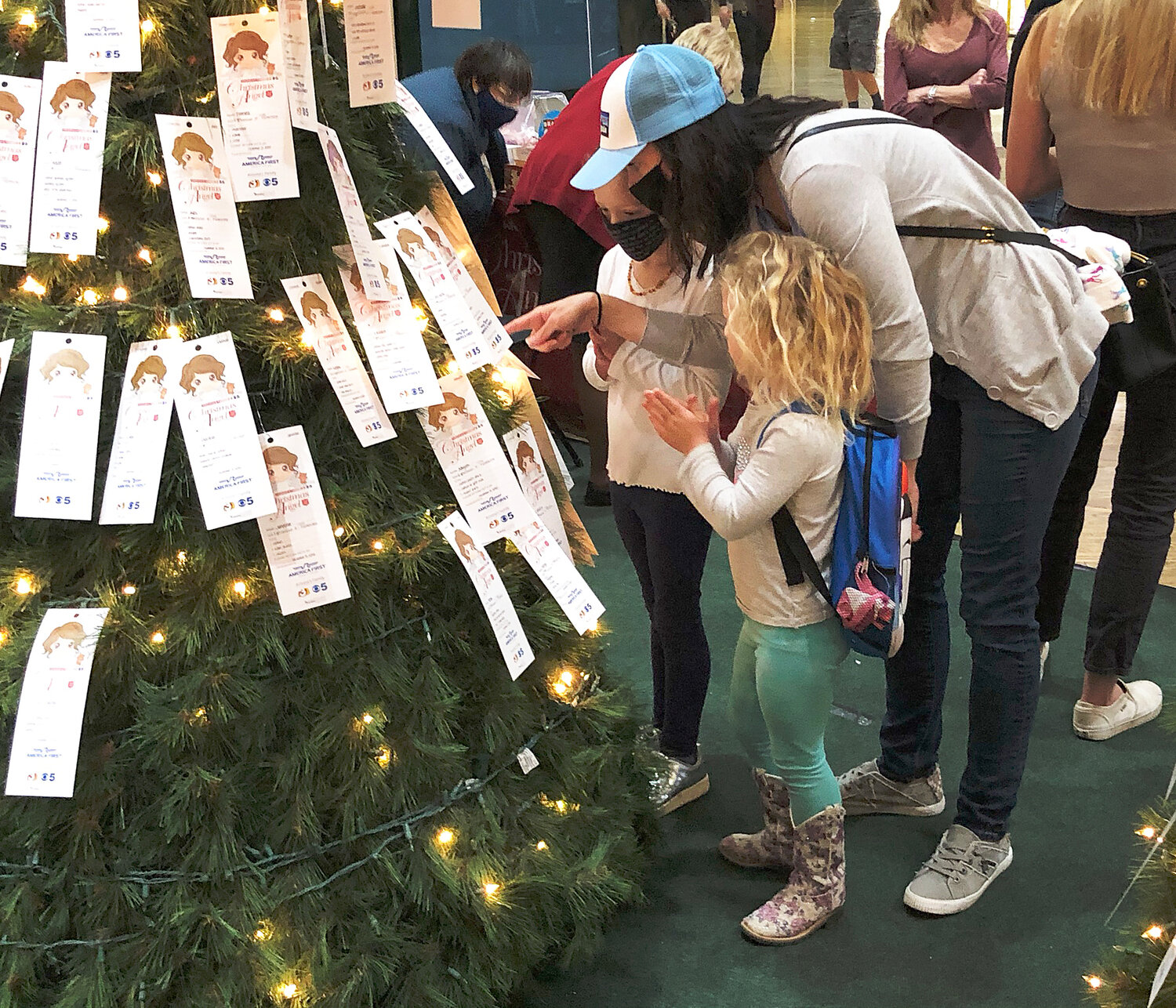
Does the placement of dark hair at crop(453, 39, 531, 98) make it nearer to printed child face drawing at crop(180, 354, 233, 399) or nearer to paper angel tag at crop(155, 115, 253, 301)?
paper angel tag at crop(155, 115, 253, 301)

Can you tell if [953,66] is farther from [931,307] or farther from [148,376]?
[148,376]

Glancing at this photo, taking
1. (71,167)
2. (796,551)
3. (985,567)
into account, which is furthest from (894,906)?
(71,167)

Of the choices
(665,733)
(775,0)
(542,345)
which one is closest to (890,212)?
(542,345)

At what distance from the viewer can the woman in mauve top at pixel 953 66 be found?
3.74m

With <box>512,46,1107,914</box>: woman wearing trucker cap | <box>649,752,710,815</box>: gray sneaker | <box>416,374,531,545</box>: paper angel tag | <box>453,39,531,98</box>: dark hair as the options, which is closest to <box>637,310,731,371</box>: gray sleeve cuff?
<box>512,46,1107,914</box>: woman wearing trucker cap

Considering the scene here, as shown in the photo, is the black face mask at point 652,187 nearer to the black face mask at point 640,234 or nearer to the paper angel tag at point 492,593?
the black face mask at point 640,234

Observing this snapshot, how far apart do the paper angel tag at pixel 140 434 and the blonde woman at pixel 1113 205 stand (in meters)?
1.67

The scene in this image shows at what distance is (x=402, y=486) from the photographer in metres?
1.71

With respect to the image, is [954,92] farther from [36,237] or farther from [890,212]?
[36,237]

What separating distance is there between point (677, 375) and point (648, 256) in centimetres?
21

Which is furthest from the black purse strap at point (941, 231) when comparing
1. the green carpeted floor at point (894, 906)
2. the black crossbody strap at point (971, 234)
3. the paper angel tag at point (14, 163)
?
the green carpeted floor at point (894, 906)

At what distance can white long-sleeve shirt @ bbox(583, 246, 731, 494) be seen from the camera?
1.94 m

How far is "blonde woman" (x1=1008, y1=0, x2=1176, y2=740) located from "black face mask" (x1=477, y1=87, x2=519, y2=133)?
190 centimetres

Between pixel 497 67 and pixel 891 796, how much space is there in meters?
2.55
